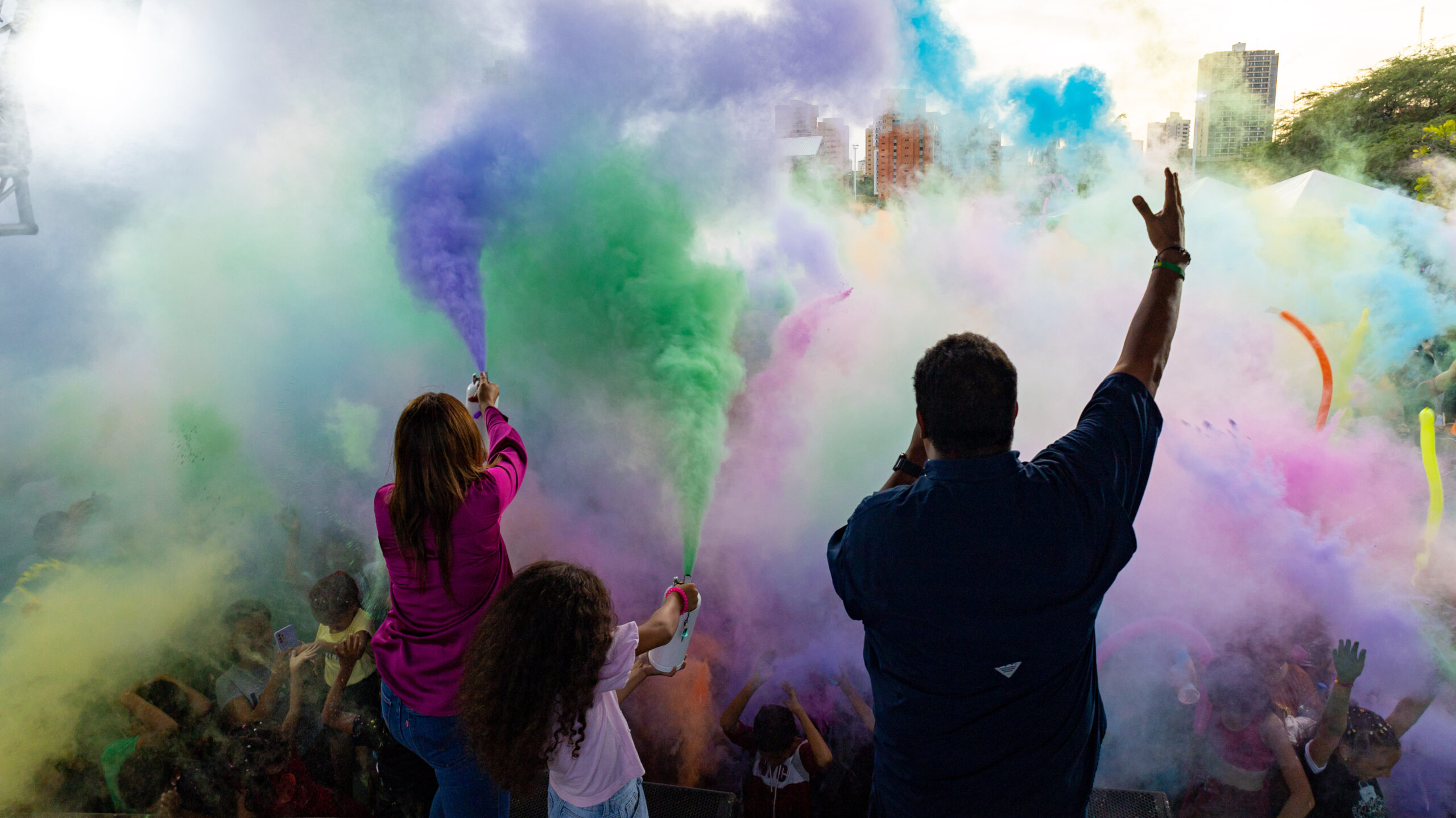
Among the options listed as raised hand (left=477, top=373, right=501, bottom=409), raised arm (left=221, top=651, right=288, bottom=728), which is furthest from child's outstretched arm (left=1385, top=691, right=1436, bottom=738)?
raised arm (left=221, top=651, right=288, bottom=728)

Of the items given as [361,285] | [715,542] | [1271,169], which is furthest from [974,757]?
[1271,169]

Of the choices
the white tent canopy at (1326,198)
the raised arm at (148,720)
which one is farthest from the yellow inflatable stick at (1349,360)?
the raised arm at (148,720)

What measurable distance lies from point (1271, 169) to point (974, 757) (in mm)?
5665

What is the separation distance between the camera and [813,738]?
9.61 feet

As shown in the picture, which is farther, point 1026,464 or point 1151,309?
point 1151,309

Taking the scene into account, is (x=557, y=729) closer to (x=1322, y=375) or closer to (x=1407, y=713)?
(x=1407, y=713)

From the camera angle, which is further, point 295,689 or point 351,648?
point 295,689

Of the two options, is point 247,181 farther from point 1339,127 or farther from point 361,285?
point 1339,127

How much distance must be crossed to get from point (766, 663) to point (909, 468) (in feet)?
6.18

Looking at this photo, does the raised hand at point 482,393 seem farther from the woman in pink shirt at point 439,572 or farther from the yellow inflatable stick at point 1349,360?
the yellow inflatable stick at point 1349,360

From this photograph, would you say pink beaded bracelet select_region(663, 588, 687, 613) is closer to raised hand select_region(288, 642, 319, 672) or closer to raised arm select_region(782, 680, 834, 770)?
raised arm select_region(782, 680, 834, 770)

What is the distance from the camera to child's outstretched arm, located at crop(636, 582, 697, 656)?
211 centimetres

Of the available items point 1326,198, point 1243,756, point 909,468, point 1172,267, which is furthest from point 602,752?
point 1326,198

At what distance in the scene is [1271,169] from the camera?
207 inches
